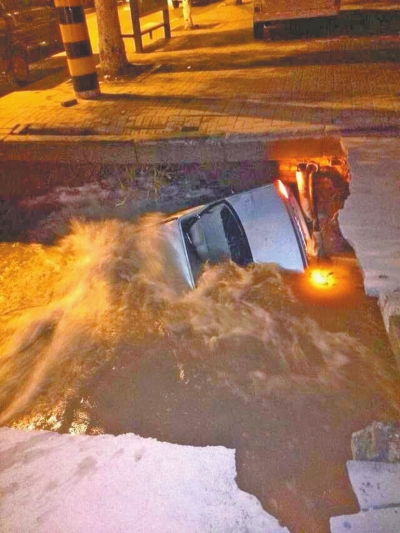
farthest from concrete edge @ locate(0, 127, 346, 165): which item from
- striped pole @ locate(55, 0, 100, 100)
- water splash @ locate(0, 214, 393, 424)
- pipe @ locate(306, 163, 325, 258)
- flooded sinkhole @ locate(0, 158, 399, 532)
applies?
striped pole @ locate(55, 0, 100, 100)

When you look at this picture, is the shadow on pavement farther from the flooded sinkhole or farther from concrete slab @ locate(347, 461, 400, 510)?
concrete slab @ locate(347, 461, 400, 510)

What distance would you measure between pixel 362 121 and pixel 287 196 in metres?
1.57

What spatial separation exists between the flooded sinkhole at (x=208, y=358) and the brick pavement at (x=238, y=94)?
0.92 meters

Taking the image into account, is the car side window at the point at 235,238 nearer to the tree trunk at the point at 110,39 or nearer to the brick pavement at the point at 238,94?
the brick pavement at the point at 238,94

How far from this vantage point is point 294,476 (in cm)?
275

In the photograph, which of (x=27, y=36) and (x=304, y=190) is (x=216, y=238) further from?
(x=27, y=36)

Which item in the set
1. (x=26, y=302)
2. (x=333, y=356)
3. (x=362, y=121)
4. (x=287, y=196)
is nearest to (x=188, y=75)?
(x=362, y=121)

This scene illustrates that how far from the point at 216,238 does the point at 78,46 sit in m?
3.94

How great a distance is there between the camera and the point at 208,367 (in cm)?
356

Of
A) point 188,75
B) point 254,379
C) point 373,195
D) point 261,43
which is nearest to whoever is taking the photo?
point 254,379

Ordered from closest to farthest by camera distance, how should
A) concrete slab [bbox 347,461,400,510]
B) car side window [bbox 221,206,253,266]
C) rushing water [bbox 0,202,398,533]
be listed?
concrete slab [bbox 347,461,400,510] → rushing water [bbox 0,202,398,533] → car side window [bbox 221,206,253,266]

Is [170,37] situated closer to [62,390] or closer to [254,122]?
[254,122]

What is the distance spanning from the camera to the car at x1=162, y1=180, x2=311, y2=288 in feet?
13.9

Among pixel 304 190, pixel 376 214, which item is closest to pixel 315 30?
pixel 304 190
